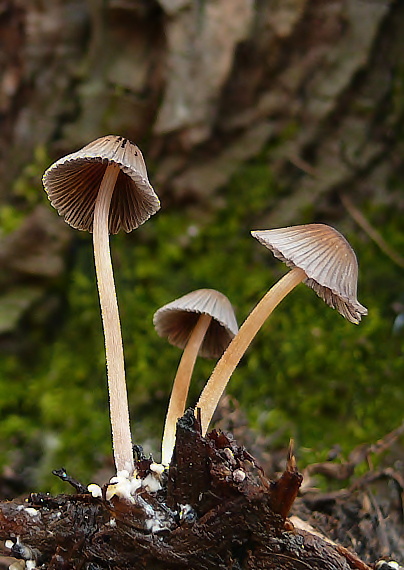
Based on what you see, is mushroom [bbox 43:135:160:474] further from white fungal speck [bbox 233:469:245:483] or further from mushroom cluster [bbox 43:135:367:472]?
white fungal speck [bbox 233:469:245:483]

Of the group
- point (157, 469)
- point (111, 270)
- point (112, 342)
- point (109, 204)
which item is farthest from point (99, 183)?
point (157, 469)

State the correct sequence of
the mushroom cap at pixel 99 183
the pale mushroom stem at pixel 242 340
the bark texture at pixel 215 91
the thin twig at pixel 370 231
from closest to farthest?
1. the mushroom cap at pixel 99 183
2. the pale mushroom stem at pixel 242 340
3. the bark texture at pixel 215 91
4. the thin twig at pixel 370 231

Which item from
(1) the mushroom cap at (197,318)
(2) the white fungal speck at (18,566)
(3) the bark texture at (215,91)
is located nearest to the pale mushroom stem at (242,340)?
(1) the mushroom cap at (197,318)

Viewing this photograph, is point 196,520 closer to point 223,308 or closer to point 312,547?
point 312,547

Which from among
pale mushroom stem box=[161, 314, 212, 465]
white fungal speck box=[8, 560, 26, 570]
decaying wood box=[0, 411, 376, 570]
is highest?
→ pale mushroom stem box=[161, 314, 212, 465]

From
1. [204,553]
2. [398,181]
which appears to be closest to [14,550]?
[204,553]

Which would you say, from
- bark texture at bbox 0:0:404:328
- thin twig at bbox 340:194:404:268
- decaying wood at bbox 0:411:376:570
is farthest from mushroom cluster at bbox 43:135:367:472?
thin twig at bbox 340:194:404:268

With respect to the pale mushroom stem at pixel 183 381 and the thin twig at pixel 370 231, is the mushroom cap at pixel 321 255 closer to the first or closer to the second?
the pale mushroom stem at pixel 183 381

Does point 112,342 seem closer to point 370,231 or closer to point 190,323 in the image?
point 190,323
